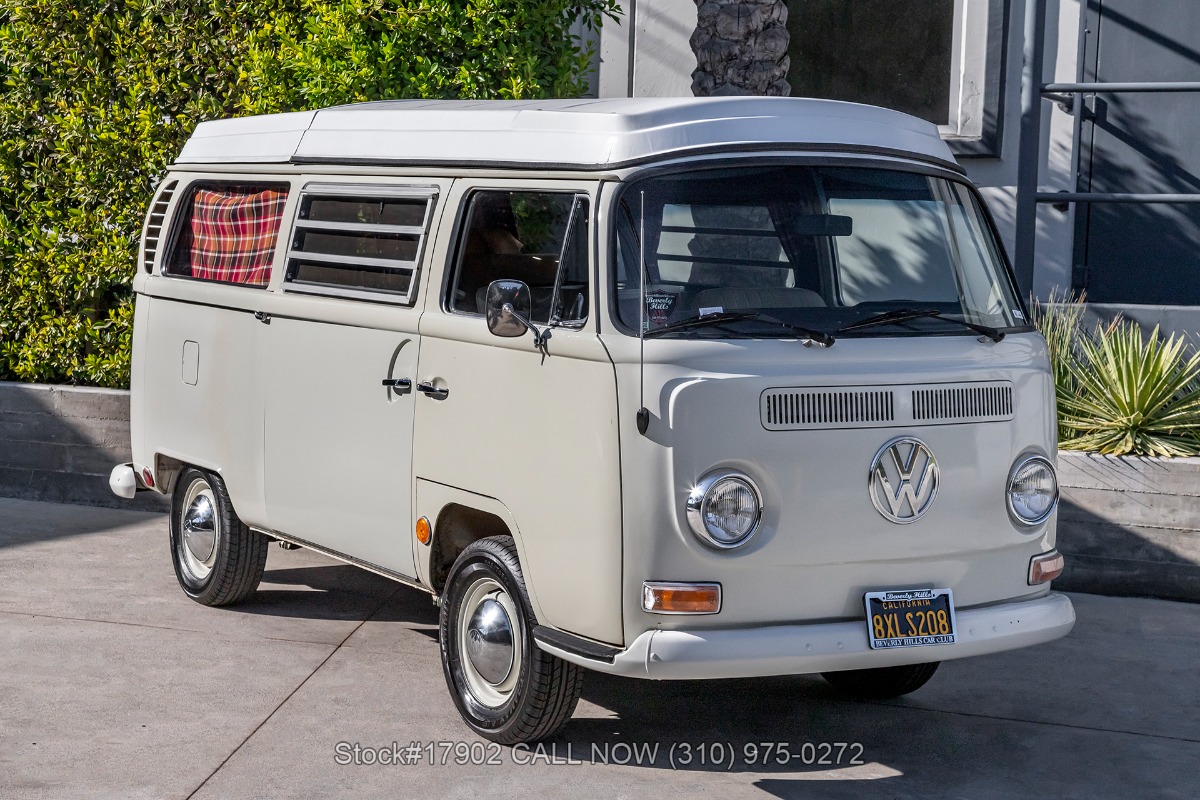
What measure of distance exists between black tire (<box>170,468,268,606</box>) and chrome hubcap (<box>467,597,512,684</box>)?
182cm

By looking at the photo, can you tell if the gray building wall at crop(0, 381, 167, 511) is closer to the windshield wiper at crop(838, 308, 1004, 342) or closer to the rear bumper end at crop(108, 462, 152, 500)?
the rear bumper end at crop(108, 462, 152, 500)

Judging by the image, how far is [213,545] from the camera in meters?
6.94

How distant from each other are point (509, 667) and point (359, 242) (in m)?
1.88

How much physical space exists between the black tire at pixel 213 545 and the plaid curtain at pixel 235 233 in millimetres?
974

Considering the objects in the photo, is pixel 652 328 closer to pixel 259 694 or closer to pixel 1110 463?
pixel 259 694

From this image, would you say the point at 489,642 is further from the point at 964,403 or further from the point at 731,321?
the point at 964,403

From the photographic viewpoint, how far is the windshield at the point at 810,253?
188 inches

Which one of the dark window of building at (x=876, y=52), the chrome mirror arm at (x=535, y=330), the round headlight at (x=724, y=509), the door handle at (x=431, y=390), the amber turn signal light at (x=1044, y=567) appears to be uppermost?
the dark window of building at (x=876, y=52)

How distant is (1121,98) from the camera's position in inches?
454

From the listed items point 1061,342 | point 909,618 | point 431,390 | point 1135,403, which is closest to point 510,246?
point 431,390

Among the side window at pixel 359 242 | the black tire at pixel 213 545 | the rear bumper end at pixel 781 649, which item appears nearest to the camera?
the rear bumper end at pixel 781 649

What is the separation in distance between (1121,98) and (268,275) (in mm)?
7759

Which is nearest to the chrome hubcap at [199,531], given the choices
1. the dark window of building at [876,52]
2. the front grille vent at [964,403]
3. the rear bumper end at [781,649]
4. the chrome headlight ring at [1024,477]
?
the rear bumper end at [781,649]

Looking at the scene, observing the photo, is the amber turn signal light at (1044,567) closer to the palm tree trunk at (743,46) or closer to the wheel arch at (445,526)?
the wheel arch at (445,526)
